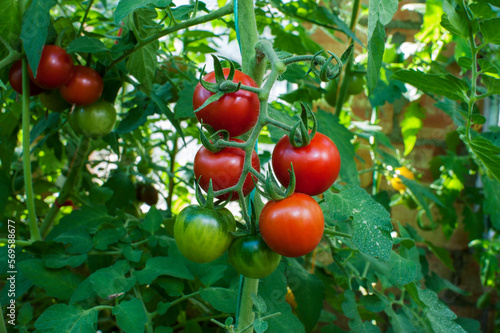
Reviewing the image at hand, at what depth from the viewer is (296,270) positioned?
61cm

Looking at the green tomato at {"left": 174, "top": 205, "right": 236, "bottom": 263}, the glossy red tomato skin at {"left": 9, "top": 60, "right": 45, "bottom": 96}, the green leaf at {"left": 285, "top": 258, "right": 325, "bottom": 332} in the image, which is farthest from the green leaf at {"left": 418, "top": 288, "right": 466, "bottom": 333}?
the glossy red tomato skin at {"left": 9, "top": 60, "right": 45, "bottom": 96}

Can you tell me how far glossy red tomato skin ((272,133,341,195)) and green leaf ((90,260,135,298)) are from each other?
24 cm

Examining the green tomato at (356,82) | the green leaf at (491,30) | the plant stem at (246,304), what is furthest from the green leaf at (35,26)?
the green tomato at (356,82)

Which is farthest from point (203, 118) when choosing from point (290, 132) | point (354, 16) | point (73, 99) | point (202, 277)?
point (354, 16)

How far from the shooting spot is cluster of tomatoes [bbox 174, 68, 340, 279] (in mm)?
307

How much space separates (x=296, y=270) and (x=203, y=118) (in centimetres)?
36

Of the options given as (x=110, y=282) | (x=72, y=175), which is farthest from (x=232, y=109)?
(x=72, y=175)

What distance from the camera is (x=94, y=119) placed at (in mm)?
610

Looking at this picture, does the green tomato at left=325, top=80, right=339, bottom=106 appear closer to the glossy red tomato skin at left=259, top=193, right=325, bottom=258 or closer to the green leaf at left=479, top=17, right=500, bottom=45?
the green leaf at left=479, top=17, right=500, bottom=45

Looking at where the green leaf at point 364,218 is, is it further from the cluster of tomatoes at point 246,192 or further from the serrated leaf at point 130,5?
the serrated leaf at point 130,5

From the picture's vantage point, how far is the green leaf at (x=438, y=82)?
0.45 metres

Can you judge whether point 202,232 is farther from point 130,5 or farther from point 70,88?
point 70,88

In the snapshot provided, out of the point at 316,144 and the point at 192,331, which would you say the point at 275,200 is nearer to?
the point at 316,144

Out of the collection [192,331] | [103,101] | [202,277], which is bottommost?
[192,331]
